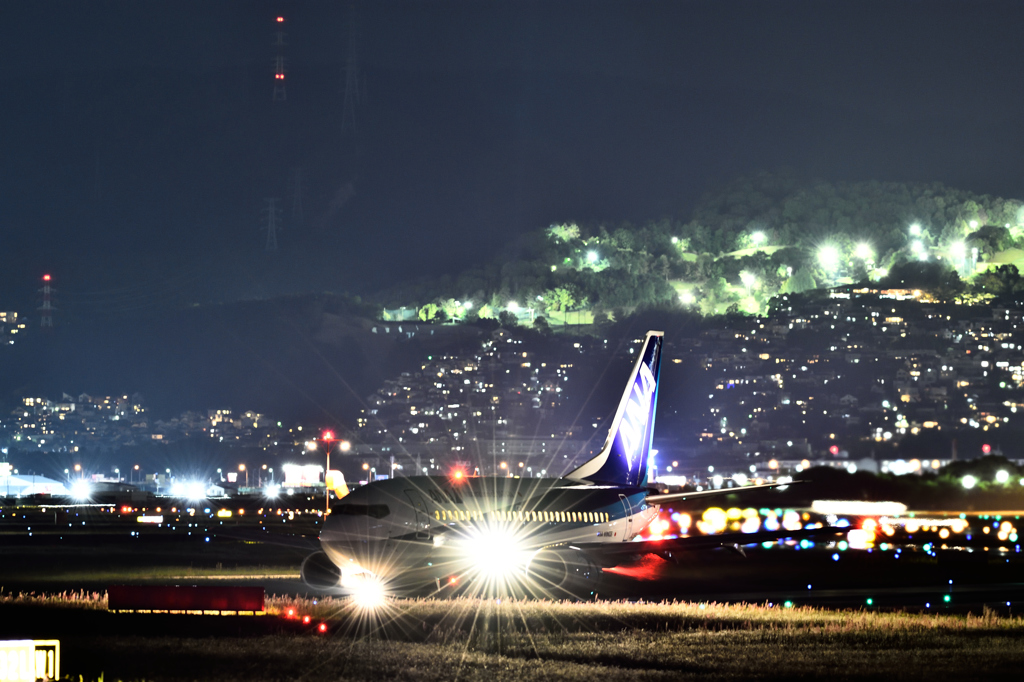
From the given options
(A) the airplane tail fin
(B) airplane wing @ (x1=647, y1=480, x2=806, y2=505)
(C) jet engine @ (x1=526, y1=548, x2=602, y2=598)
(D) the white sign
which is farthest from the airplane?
(D) the white sign

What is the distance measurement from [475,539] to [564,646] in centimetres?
1171

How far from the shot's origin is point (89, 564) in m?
43.8

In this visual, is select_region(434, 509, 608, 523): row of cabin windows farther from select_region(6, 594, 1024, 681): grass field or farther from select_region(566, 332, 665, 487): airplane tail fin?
select_region(6, 594, 1024, 681): grass field

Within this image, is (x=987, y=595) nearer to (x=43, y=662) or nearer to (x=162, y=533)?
(x=43, y=662)

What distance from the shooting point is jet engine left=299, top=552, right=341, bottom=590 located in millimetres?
34688

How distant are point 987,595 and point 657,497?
11.6 m

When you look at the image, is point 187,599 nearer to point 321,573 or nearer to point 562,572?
point 321,573

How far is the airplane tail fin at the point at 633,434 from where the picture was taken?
4247 centimetres

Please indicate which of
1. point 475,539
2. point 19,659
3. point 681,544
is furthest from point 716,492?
point 19,659

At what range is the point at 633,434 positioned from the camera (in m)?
43.7

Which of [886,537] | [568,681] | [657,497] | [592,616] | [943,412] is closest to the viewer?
[568,681]

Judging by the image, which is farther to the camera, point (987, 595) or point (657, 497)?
point (657, 497)

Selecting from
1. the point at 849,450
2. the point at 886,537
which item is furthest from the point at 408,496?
the point at 849,450

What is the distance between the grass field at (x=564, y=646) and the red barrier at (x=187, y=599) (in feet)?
2.45
